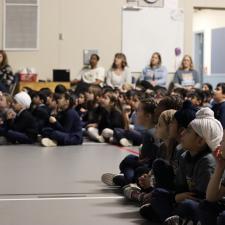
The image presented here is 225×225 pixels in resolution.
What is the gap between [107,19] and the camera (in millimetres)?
11250

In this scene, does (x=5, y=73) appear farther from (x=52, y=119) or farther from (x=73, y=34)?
(x=52, y=119)

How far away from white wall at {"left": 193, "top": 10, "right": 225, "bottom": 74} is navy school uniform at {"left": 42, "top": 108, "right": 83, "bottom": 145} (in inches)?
287

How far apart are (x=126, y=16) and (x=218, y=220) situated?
8914 mm

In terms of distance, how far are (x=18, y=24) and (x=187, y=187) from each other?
816 cm

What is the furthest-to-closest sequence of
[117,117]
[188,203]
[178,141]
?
[117,117] → [178,141] → [188,203]

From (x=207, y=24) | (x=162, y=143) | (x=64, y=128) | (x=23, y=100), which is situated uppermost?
(x=207, y=24)

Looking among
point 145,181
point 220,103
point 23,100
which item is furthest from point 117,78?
point 145,181

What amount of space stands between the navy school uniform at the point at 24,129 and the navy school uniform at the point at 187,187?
4.26 m

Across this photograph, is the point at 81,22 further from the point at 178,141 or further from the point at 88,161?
the point at 178,141

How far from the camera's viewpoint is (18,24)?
10.9 meters

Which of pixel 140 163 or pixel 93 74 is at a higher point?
pixel 93 74

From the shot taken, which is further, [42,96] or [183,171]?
[42,96]

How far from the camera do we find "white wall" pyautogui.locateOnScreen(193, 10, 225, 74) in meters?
13.9

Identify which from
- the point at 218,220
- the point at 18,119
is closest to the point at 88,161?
the point at 18,119
